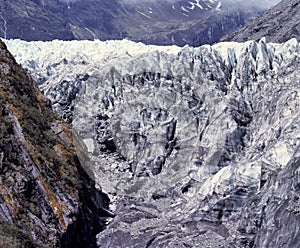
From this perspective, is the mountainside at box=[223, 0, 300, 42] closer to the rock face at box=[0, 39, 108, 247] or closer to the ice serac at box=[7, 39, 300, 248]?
the ice serac at box=[7, 39, 300, 248]

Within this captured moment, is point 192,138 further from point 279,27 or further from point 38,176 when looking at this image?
point 279,27

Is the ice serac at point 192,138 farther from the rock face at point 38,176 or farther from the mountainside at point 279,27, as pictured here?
the mountainside at point 279,27

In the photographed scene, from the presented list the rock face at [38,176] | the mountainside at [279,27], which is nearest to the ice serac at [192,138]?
the rock face at [38,176]

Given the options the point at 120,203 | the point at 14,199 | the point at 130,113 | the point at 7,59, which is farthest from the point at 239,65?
the point at 14,199

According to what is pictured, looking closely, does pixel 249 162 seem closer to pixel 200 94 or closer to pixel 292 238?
pixel 292 238

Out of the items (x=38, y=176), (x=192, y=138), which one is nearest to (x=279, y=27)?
(x=192, y=138)

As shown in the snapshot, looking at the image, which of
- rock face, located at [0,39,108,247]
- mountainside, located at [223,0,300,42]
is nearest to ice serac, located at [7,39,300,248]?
rock face, located at [0,39,108,247]
